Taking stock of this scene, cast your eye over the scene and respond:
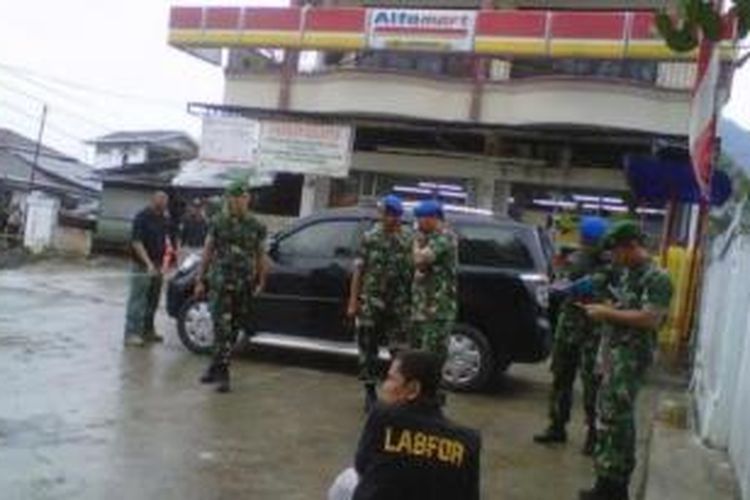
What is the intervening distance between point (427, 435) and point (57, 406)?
249 inches

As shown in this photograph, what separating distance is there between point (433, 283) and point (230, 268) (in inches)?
83.3

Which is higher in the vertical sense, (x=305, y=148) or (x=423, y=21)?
(x=423, y=21)

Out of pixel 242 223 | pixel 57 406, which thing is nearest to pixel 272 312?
pixel 242 223

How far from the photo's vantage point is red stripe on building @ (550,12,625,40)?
23938 mm

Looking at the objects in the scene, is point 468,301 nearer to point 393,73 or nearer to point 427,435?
point 427,435

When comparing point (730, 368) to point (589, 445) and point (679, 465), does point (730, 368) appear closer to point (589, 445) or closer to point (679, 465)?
point (679, 465)

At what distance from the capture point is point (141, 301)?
13523 millimetres

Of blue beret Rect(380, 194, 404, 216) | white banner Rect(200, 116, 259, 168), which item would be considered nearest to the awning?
blue beret Rect(380, 194, 404, 216)

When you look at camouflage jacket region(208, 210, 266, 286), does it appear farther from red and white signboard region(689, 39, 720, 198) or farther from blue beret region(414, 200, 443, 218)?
red and white signboard region(689, 39, 720, 198)

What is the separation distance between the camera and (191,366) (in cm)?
1223

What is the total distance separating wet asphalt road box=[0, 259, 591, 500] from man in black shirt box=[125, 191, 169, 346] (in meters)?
0.28

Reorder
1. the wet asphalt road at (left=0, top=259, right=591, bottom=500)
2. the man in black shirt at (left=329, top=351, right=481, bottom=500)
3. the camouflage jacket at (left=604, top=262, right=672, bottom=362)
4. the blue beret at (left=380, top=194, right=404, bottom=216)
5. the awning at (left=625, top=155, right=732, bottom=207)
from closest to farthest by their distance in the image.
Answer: the man in black shirt at (left=329, top=351, right=481, bottom=500) < the camouflage jacket at (left=604, top=262, right=672, bottom=362) < the wet asphalt road at (left=0, top=259, right=591, bottom=500) < the blue beret at (left=380, top=194, right=404, bottom=216) < the awning at (left=625, top=155, right=732, bottom=207)

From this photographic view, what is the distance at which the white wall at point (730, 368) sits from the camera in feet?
25.2

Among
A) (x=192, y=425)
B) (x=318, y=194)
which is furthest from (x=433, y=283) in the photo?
(x=318, y=194)
